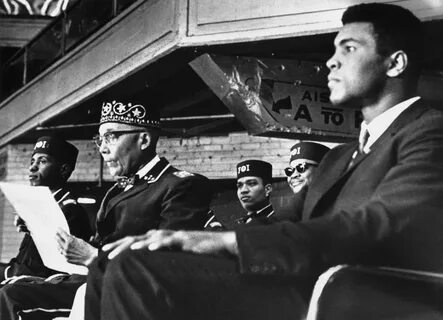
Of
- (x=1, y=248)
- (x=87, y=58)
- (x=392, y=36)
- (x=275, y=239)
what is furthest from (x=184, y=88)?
(x=275, y=239)

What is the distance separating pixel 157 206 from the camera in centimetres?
378

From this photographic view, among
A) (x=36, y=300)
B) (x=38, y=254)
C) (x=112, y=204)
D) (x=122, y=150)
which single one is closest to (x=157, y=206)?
(x=112, y=204)

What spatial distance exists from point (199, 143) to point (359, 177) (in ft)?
24.6

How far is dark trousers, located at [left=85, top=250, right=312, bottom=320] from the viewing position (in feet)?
6.06

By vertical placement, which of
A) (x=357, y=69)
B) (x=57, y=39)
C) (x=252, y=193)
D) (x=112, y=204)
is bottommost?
(x=252, y=193)

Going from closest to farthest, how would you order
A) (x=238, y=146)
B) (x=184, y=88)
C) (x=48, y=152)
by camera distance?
(x=48, y=152)
(x=184, y=88)
(x=238, y=146)

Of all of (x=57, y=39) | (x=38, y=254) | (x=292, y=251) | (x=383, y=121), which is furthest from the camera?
(x=57, y=39)

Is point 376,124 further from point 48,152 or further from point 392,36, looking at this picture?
point 48,152

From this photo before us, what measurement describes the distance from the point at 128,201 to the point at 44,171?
135 cm

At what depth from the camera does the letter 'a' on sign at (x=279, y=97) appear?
19.9ft

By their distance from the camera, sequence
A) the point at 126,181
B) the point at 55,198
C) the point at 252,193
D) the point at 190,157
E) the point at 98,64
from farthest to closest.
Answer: the point at 190,157, the point at 98,64, the point at 252,193, the point at 55,198, the point at 126,181

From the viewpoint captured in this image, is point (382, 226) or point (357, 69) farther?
point (357, 69)

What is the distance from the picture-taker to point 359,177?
2.19 m

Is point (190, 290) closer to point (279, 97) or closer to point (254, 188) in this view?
point (279, 97)
